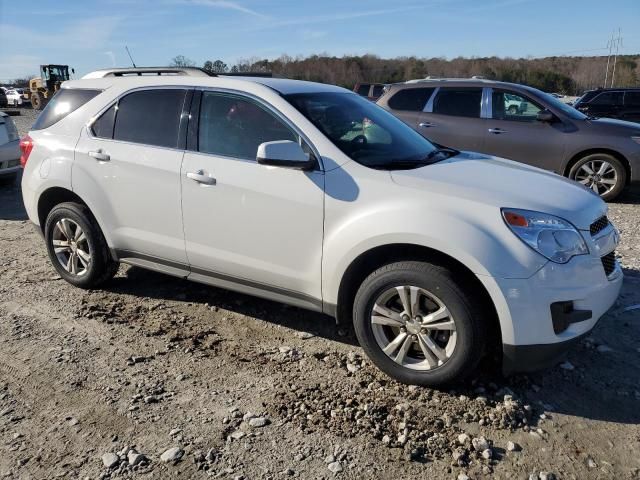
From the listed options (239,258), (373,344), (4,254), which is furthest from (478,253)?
(4,254)

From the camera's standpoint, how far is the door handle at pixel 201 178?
12.4ft

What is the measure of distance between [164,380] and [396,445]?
1.48m

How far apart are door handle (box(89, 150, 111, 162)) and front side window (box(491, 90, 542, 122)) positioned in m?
6.28

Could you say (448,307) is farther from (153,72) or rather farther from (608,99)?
(608,99)

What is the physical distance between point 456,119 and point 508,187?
5845mm

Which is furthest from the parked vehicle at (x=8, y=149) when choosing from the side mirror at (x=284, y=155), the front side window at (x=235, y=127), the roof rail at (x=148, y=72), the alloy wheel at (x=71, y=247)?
the side mirror at (x=284, y=155)

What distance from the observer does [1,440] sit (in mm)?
2846

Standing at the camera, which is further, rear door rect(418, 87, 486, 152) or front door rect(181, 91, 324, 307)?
rear door rect(418, 87, 486, 152)

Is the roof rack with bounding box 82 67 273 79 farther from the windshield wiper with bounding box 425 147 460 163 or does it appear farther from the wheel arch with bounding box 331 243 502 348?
the wheel arch with bounding box 331 243 502 348

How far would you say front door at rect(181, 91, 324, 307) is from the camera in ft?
11.4

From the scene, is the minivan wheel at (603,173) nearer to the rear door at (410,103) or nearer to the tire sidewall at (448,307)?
the rear door at (410,103)

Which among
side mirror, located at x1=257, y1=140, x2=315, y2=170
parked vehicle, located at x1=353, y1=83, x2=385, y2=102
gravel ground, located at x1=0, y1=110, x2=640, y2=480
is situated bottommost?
gravel ground, located at x1=0, y1=110, x2=640, y2=480

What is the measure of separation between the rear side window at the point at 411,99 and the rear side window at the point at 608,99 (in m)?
9.46

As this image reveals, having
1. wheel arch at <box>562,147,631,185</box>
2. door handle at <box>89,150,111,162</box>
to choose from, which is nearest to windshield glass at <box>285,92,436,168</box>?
door handle at <box>89,150,111,162</box>
